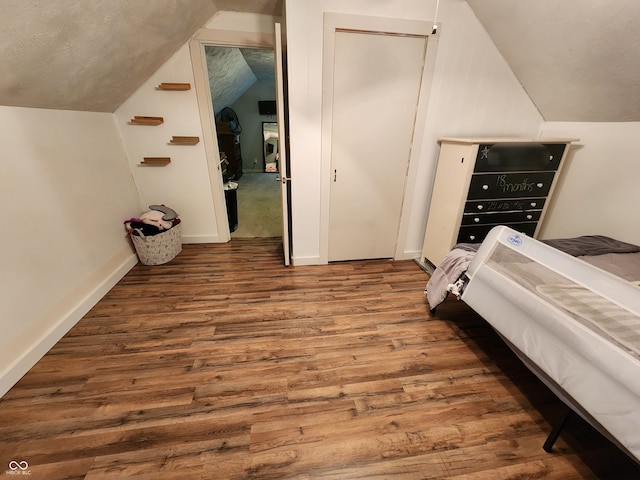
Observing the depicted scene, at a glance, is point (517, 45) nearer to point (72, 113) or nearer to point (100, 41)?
point (100, 41)

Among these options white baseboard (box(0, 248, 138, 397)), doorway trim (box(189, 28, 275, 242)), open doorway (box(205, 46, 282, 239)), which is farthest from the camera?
open doorway (box(205, 46, 282, 239))

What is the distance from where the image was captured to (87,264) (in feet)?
6.66

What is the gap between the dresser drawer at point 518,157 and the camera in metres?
1.98

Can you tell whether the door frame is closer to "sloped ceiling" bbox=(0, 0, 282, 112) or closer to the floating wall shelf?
"sloped ceiling" bbox=(0, 0, 282, 112)

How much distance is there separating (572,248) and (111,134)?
12.6ft

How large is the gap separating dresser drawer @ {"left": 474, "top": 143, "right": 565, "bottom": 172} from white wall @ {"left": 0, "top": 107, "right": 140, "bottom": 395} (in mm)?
3024

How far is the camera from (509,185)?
6.99 ft

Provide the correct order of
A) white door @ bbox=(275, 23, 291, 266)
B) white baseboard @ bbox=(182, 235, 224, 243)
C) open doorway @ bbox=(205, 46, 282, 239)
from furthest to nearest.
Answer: open doorway @ bbox=(205, 46, 282, 239) → white baseboard @ bbox=(182, 235, 224, 243) → white door @ bbox=(275, 23, 291, 266)

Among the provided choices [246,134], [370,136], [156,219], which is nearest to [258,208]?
[156,219]

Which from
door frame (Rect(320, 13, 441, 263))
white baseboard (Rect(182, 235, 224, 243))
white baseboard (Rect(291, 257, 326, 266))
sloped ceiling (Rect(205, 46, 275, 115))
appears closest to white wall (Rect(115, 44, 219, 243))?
white baseboard (Rect(182, 235, 224, 243))

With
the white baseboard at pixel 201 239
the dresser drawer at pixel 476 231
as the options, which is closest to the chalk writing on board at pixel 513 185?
the dresser drawer at pixel 476 231

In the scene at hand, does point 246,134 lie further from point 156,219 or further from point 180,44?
point 156,219

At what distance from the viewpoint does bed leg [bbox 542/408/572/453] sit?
1.10 m

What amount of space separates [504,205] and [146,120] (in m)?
3.30
